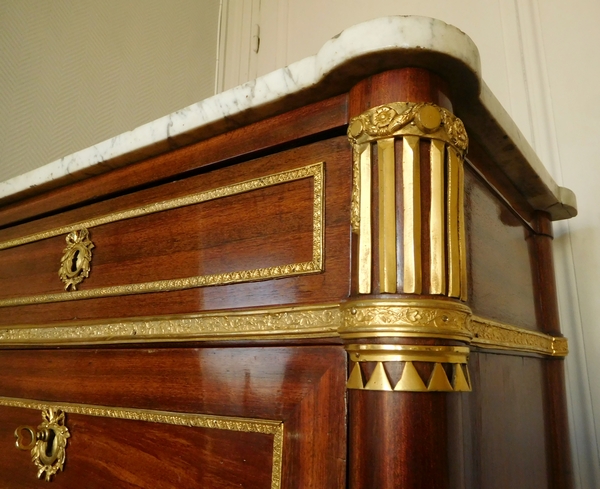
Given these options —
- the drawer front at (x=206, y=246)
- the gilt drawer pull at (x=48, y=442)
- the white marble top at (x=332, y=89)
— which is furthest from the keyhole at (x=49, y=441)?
the white marble top at (x=332, y=89)

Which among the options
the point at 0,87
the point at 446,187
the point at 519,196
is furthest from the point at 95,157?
the point at 0,87

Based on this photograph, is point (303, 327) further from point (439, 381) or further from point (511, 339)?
point (511, 339)

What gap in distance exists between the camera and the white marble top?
31cm

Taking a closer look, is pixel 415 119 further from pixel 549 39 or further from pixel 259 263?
pixel 549 39

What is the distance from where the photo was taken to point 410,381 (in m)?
0.28

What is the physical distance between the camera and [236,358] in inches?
14.4

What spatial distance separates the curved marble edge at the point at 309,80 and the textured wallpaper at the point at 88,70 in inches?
25.7

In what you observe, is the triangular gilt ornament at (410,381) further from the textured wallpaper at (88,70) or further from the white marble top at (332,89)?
the textured wallpaper at (88,70)

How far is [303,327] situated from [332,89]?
17cm

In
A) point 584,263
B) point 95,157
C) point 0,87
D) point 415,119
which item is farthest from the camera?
point 0,87

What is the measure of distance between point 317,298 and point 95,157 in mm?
290

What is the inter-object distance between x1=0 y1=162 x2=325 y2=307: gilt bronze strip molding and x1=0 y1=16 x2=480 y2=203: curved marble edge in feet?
0.17

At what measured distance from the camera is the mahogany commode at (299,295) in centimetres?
30

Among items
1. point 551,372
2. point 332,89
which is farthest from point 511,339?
point 332,89
